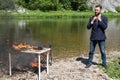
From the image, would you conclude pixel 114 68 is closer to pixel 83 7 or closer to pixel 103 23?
pixel 103 23

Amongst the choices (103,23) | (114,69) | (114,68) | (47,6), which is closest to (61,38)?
(114,68)

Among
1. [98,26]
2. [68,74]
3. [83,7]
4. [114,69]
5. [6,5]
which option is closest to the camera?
[68,74]

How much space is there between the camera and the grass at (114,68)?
1310 centimetres

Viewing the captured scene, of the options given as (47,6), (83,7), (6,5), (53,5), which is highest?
(6,5)

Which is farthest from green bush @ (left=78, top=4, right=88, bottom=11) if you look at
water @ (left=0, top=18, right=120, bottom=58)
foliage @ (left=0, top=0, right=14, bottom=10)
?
water @ (left=0, top=18, right=120, bottom=58)

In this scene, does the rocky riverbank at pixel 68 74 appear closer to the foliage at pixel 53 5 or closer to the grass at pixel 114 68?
the grass at pixel 114 68

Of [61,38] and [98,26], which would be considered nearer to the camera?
[98,26]

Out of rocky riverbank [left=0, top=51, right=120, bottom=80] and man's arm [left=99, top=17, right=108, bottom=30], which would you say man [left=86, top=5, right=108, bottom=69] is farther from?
rocky riverbank [left=0, top=51, right=120, bottom=80]

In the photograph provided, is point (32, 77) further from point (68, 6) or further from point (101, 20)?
point (68, 6)

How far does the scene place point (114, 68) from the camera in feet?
46.4

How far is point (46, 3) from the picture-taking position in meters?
88.0

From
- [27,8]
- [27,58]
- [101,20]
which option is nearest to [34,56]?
[27,58]

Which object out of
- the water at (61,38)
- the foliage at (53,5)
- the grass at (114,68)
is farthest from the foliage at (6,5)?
the grass at (114,68)

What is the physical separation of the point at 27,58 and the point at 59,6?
251ft
